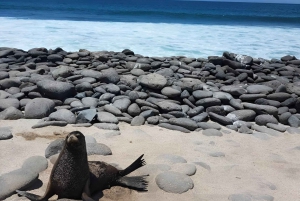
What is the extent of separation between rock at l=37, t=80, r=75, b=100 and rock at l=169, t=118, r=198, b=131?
5.65ft

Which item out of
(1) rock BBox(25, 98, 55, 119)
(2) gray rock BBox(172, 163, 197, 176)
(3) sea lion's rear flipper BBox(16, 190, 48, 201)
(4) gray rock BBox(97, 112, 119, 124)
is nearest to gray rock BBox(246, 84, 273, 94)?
(4) gray rock BBox(97, 112, 119, 124)

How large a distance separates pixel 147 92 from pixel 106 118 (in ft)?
4.00

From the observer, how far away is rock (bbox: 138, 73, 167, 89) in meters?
5.70

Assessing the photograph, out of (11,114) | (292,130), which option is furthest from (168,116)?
(11,114)

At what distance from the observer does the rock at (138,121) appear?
4.70 meters

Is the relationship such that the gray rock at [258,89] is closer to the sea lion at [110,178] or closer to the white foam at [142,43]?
the sea lion at [110,178]

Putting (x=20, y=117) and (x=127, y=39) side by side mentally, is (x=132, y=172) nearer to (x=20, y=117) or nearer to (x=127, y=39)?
(x=20, y=117)

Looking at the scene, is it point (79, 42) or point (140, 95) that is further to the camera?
point (79, 42)

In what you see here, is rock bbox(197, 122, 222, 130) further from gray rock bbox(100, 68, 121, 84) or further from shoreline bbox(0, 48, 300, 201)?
gray rock bbox(100, 68, 121, 84)

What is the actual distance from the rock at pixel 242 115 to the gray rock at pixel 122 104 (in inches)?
60.7

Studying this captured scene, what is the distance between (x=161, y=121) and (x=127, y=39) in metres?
8.49

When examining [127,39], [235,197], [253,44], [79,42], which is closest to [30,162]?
[235,197]

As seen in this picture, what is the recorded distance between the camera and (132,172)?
3.40m

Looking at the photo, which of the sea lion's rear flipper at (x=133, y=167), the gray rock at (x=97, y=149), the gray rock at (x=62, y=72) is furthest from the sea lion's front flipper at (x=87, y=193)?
the gray rock at (x=62, y=72)
